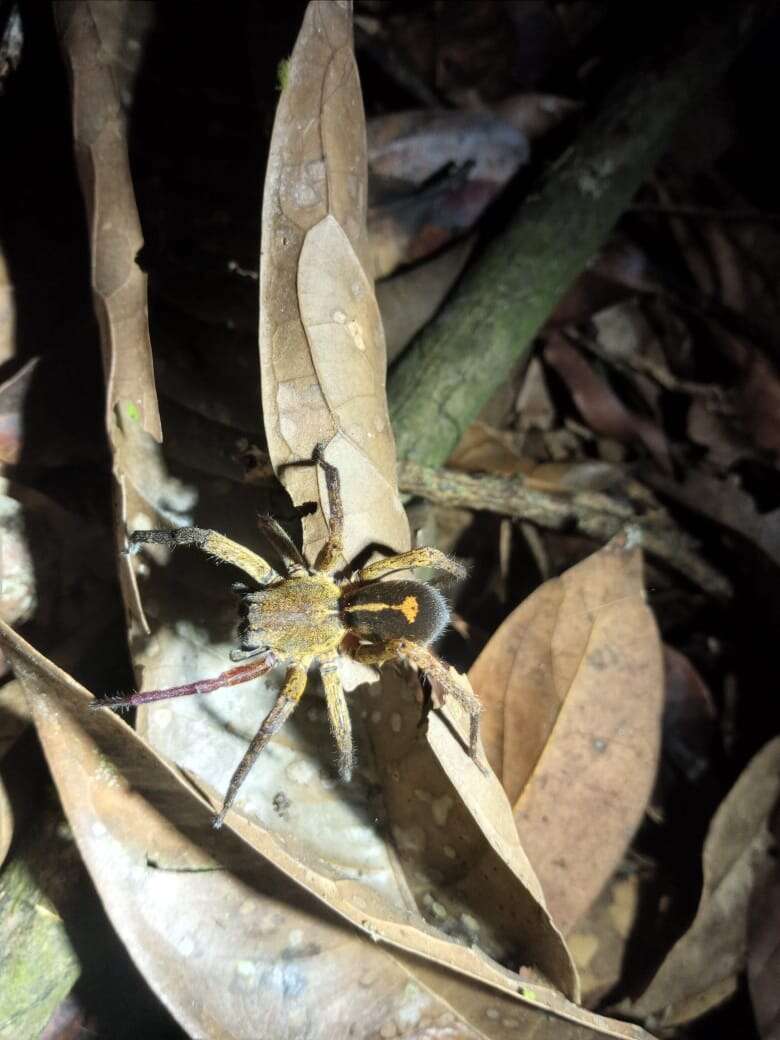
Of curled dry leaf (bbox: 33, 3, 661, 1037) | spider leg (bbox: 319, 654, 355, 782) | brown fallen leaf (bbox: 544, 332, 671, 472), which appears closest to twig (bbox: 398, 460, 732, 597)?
brown fallen leaf (bbox: 544, 332, 671, 472)

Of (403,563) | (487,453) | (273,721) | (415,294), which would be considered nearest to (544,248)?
(415,294)

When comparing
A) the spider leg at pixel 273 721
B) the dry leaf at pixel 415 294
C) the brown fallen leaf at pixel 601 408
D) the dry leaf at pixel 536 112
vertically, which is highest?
the dry leaf at pixel 536 112

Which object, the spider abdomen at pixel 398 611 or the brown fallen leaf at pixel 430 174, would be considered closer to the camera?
the spider abdomen at pixel 398 611

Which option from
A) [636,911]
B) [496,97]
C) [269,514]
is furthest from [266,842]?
[496,97]

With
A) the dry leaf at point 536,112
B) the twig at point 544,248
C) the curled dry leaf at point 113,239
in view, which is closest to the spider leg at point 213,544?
the curled dry leaf at point 113,239

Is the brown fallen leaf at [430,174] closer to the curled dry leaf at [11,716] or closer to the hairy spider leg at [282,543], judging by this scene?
the hairy spider leg at [282,543]

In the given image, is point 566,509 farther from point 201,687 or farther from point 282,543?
point 201,687
